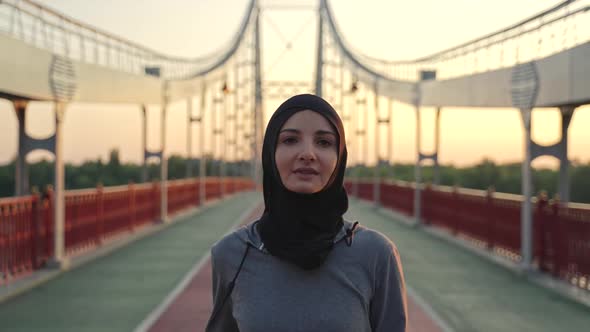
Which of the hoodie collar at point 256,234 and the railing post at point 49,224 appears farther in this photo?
the railing post at point 49,224

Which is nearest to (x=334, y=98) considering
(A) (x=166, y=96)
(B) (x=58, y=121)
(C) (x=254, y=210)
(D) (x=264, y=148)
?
(C) (x=254, y=210)

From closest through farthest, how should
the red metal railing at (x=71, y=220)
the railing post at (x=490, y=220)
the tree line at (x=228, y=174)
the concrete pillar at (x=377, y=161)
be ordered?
the red metal railing at (x=71, y=220), the railing post at (x=490, y=220), the concrete pillar at (x=377, y=161), the tree line at (x=228, y=174)

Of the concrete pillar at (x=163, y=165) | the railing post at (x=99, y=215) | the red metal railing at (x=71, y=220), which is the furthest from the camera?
the concrete pillar at (x=163, y=165)

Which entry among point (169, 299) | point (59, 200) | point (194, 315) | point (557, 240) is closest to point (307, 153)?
point (194, 315)

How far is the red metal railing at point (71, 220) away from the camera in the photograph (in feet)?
30.7

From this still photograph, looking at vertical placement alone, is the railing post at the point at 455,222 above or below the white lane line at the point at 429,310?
above

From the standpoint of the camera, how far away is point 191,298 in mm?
8820

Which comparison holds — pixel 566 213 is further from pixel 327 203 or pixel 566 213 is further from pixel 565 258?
pixel 327 203

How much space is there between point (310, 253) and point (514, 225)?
10692mm

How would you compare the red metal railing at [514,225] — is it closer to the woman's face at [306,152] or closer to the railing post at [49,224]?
the railing post at [49,224]

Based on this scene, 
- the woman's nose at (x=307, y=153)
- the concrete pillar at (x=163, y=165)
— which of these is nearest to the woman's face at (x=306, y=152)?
the woman's nose at (x=307, y=153)

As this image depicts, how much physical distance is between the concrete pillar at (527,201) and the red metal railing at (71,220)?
6675mm

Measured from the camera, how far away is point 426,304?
8594 millimetres

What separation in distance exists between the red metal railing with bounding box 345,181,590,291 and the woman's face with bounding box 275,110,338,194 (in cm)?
477
